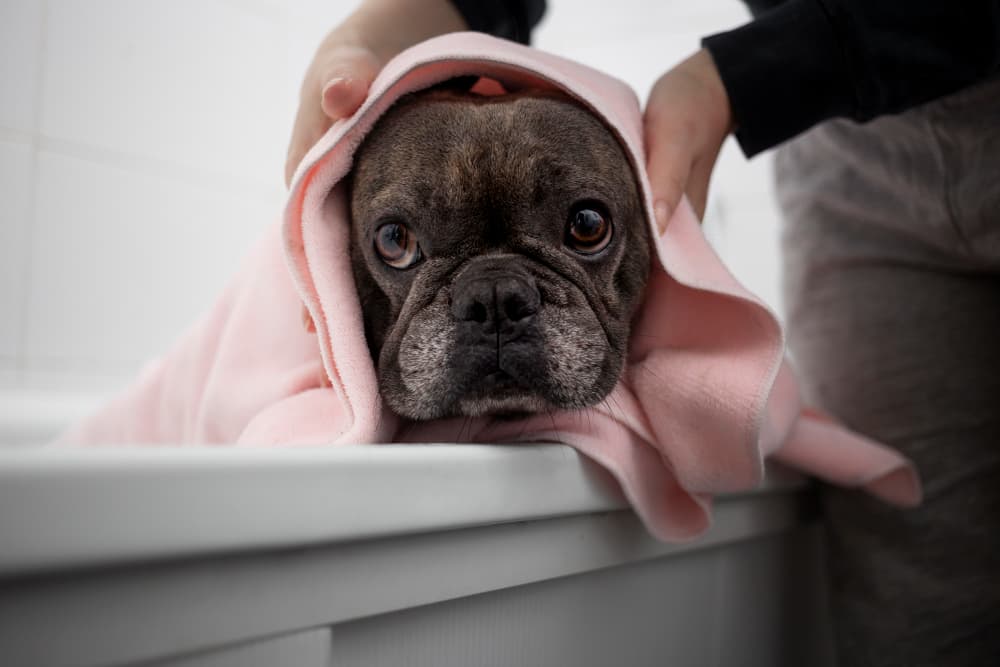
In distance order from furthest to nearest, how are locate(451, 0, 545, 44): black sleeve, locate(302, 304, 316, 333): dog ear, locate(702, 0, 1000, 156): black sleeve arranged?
locate(451, 0, 545, 44): black sleeve → locate(702, 0, 1000, 156): black sleeve → locate(302, 304, 316, 333): dog ear

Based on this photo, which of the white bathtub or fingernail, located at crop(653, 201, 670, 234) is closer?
the white bathtub

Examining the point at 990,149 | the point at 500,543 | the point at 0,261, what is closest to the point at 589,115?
the point at 500,543

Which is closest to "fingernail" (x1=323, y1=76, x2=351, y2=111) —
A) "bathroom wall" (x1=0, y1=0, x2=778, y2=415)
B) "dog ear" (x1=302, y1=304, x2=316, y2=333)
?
"dog ear" (x1=302, y1=304, x2=316, y2=333)

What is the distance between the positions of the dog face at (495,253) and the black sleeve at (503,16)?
277 mm

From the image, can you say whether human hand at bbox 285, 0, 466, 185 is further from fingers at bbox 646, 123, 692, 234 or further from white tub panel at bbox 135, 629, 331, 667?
white tub panel at bbox 135, 629, 331, 667

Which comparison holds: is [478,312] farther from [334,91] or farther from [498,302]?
[334,91]

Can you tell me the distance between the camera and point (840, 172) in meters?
1.46

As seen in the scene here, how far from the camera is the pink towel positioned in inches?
35.8

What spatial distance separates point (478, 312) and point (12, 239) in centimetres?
203

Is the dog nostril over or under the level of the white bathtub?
over

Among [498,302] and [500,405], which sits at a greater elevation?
[498,302]

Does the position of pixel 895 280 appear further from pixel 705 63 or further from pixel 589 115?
pixel 589 115

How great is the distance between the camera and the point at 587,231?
101 centimetres

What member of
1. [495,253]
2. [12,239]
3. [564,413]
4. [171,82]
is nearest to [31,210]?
[12,239]
